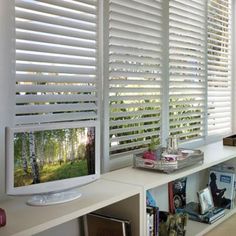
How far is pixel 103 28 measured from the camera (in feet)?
5.69

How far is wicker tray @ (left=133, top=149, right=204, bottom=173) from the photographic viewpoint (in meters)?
1.72

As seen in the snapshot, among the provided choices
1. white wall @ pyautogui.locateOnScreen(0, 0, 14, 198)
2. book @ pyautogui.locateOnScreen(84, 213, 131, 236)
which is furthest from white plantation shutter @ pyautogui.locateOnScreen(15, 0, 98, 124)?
book @ pyautogui.locateOnScreen(84, 213, 131, 236)

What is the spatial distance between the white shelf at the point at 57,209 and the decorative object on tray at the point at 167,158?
294 millimetres

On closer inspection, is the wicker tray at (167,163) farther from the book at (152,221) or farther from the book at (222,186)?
the book at (222,186)

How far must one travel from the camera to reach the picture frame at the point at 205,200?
2149 mm

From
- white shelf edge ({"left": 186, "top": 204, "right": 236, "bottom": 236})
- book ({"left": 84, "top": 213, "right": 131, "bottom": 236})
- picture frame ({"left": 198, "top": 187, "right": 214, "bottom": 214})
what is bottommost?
white shelf edge ({"left": 186, "top": 204, "right": 236, "bottom": 236})

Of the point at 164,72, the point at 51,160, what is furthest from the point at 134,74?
the point at 51,160

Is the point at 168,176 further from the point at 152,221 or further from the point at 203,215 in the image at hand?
the point at 203,215

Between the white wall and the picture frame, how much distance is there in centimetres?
129

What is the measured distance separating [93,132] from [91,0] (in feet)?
2.29

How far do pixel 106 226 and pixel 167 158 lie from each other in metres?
0.47

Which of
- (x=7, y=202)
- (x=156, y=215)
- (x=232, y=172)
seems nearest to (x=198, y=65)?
(x=232, y=172)

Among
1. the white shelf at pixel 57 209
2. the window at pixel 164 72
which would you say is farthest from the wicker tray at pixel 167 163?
the white shelf at pixel 57 209

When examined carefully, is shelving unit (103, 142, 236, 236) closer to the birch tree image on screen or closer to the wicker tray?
the wicker tray
